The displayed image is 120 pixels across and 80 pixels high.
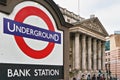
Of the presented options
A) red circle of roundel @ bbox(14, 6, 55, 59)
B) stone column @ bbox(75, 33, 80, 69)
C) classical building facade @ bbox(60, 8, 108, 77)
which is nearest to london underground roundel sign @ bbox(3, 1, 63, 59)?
red circle of roundel @ bbox(14, 6, 55, 59)

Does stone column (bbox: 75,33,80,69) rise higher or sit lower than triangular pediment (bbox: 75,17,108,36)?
lower

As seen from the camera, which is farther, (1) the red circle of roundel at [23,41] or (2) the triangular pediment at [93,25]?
(2) the triangular pediment at [93,25]

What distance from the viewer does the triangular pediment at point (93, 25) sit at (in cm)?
6045

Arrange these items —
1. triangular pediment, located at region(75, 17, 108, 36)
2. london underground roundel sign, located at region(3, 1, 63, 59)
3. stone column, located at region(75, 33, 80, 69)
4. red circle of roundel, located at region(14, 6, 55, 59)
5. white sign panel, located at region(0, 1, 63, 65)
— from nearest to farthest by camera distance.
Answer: white sign panel, located at region(0, 1, 63, 65)
london underground roundel sign, located at region(3, 1, 63, 59)
red circle of roundel, located at region(14, 6, 55, 59)
stone column, located at region(75, 33, 80, 69)
triangular pediment, located at region(75, 17, 108, 36)

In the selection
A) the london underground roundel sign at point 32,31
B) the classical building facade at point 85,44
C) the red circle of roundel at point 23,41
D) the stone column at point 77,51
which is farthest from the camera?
the classical building facade at point 85,44

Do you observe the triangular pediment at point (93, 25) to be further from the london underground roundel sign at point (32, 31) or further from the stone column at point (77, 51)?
the london underground roundel sign at point (32, 31)

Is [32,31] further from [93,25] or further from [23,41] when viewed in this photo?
[93,25]

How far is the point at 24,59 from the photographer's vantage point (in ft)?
20.0

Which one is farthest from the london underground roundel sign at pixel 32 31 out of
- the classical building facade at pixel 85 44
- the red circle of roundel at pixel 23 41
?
the classical building facade at pixel 85 44

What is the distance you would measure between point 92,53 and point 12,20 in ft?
206

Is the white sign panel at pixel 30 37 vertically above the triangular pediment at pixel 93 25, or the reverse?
the triangular pediment at pixel 93 25

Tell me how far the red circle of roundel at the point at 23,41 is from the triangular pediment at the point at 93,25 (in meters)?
51.2

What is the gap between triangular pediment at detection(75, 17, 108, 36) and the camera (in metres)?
60.5

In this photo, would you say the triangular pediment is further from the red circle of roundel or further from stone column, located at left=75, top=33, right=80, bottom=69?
the red circle of roundel
